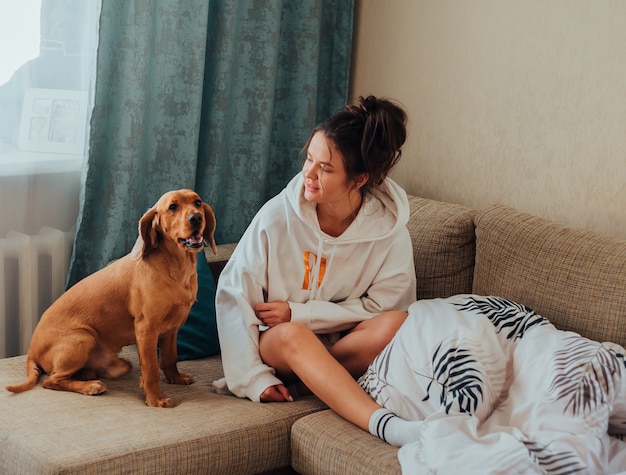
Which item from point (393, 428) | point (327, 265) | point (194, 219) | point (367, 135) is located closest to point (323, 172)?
point (367, 135)

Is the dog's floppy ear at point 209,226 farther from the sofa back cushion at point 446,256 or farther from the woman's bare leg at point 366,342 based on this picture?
the sofa back cushion at point 446,256

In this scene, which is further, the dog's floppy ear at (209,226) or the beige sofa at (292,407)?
the dog's floppy ear at (209,226)

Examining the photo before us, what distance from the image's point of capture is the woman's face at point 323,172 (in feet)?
7.55

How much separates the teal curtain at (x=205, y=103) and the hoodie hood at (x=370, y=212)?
661mm

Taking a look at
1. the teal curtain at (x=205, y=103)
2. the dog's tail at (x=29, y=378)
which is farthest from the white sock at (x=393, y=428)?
the teal curtain at (x=205, y=103)

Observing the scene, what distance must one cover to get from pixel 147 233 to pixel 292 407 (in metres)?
0.59

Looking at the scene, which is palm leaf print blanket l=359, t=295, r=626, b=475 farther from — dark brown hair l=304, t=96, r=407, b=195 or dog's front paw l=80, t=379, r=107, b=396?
dog's front paw l=80, t=379, r=107, b=396

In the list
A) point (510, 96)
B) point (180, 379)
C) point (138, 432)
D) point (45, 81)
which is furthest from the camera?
point (510, 96)

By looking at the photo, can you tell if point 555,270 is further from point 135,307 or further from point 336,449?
point 135,307

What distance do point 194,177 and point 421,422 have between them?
138cm

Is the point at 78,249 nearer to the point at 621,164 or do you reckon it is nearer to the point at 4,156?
the point at 4,156

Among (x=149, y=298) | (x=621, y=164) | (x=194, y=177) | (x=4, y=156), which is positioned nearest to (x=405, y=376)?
(x=149, y=298)

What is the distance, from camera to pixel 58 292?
109 inches

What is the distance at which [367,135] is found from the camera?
2312mm
